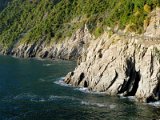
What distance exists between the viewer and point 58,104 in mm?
108812

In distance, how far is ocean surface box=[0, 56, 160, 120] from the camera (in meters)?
96.8

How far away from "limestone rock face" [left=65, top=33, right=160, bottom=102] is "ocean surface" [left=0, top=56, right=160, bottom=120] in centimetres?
414

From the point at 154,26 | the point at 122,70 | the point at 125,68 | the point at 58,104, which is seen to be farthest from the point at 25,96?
the point at 154,26

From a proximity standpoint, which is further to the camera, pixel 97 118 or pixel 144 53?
pixel 144 53

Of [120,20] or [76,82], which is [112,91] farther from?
[120,20]

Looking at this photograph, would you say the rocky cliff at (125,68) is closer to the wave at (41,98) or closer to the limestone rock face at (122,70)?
the limestone rock face at (122,70)

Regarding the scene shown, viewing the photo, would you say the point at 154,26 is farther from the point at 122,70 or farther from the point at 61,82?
the point at 61,82

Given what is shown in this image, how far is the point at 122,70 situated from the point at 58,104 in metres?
24.1

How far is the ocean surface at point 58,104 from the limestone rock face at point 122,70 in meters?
4.14

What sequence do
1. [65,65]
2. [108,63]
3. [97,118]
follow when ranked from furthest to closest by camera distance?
[65,65] → [108,63] → [97,118]

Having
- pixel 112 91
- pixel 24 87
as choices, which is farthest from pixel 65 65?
pixel 112 91

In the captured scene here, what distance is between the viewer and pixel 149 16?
13438 cm

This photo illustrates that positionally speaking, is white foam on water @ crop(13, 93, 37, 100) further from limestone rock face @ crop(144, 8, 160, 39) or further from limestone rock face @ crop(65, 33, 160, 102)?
limestone rock face @ crop(144, 8, 160, 39)

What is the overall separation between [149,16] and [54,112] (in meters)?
54.2
